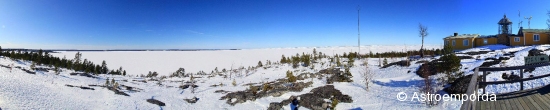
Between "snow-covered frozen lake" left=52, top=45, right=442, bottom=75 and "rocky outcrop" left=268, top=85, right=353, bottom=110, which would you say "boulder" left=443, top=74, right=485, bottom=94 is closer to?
"rocky outcrop" left=268, top=85, right=353, bottom=110

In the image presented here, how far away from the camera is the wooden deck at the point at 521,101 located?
18.4 feet

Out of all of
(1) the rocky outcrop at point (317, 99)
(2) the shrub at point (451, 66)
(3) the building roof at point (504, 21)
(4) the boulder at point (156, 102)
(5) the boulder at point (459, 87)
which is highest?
(3) the building roof at point (504, 21)

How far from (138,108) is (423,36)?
3244cm

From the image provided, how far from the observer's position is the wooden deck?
18.4 ft

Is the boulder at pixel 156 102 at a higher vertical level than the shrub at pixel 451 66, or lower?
lower

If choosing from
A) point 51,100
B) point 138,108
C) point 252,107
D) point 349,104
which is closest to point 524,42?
point 349,104

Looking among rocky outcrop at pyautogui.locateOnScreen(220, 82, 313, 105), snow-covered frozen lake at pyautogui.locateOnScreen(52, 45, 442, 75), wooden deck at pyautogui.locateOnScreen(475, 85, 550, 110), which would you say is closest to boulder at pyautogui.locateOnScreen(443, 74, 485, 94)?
wooden deck at pyautogui.locateOnScreen(475, 85, 550, 110)

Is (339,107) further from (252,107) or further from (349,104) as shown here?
(252,107)

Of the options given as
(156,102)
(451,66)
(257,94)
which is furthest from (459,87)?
(156,102)

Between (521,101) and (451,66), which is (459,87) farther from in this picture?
(521,101)

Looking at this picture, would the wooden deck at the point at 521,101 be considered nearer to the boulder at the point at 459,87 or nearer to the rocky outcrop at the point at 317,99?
the boulder at the point at 459,87

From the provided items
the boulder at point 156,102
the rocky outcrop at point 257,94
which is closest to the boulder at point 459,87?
the rocky outcrop at point 257,94

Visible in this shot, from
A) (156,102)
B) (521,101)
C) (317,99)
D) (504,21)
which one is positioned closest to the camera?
(521,101)

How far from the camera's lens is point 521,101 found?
240 inches
